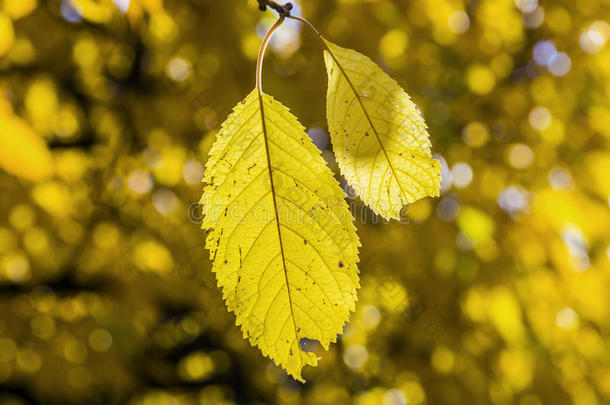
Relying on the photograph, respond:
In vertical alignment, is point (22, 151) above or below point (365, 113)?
below

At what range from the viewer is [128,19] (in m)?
1.75

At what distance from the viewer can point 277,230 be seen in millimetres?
344

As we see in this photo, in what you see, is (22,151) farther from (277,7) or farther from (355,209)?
(277,7)

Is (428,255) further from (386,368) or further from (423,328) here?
(386,368)

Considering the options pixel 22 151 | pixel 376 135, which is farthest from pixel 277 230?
pixel 22 151

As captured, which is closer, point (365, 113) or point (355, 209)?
point (365, 113)

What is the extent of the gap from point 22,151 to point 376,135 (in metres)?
1.49

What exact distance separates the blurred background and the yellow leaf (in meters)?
0.01

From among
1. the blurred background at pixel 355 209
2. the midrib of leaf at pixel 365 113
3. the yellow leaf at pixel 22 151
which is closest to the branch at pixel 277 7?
the midrib of leaf at pixel 365 113

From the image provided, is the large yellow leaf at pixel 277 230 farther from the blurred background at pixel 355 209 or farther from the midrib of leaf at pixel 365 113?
the blurred background at pixel 355 209

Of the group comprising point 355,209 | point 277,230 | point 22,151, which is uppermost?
point 277,230

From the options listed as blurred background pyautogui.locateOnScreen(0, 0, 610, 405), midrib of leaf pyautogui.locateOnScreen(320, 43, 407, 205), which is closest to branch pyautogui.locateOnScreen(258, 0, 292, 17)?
midrib of leaf pyautogui.locateOnScreen(320, 43, 407, 205)

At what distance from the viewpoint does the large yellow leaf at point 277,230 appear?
0.34 m

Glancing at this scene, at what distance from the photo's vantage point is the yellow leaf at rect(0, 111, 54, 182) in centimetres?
136
